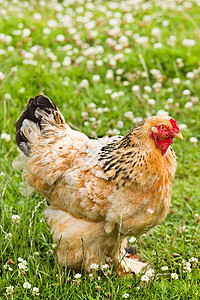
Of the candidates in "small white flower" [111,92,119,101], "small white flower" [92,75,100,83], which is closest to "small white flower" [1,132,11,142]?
"small white flower" [111,92,119,101]

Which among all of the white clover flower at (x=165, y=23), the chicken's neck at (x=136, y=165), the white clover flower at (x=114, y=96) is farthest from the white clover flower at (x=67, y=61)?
the chicken's neck at (x=136, y=165)

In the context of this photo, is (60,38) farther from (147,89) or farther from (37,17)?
(147,89)

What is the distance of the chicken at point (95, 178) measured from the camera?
3354mm

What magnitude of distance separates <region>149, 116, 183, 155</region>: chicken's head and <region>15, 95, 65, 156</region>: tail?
1.08m

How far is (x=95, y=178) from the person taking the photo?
11.6 ft

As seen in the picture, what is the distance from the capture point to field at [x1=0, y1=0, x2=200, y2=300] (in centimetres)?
361

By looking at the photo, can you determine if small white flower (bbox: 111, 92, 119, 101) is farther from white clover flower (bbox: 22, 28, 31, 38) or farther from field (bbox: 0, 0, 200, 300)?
white clover flower (bbox: 22, 28, 31, 38)

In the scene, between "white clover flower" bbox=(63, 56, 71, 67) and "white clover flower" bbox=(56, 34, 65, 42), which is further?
"white clover flower" bbox=(56, 34, 65, 42)

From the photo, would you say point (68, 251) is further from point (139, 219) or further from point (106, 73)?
point (106, 73)

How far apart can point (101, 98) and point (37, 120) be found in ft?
7.50

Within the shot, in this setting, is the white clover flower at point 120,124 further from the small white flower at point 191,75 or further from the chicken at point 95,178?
the small white flower at point 191,75

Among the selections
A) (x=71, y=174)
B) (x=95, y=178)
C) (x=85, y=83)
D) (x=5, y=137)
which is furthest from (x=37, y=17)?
(x=95, y=178)

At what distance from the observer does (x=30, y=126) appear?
13.3ft

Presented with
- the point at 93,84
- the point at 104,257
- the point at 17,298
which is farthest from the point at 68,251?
the point at 93,84
